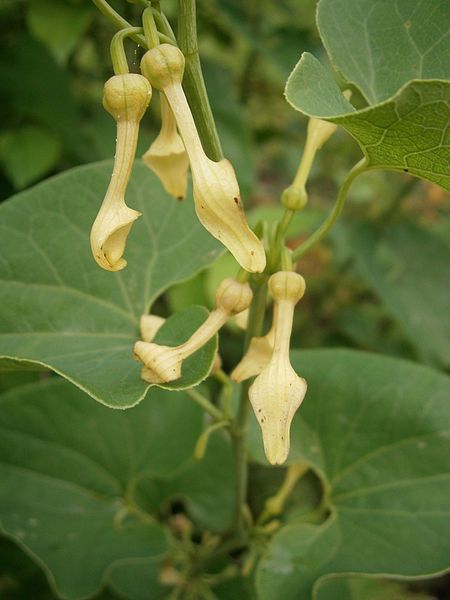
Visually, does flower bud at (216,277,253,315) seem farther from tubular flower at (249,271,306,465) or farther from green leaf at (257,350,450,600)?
green leaf at (257,350,450,600)

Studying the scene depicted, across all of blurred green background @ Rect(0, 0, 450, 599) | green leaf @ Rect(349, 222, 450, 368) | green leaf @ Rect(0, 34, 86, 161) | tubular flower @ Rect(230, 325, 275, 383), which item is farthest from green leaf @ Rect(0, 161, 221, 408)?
green leaf @ Rect(349, 222, 450, 368)

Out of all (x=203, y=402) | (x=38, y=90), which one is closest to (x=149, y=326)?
(x=203, y=402)

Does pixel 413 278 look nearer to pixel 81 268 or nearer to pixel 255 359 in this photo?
pixel 81 268

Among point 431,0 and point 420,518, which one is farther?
point 420,518

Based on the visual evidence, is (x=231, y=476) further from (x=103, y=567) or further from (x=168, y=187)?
(x=168, y=187)

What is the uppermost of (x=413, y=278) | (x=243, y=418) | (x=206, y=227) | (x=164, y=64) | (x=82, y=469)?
(x=164, y=64)

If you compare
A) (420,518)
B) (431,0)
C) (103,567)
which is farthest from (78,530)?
(431,0)
